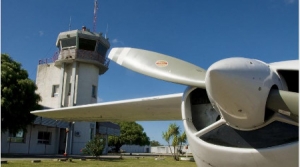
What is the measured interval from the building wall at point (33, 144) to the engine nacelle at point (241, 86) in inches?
1140

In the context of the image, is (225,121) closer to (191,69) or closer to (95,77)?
(191,69)

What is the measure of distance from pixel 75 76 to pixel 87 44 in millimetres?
4080

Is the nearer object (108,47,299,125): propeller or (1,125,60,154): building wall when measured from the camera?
(108,47,299,125): propeller

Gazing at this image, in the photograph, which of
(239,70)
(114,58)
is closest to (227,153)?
(239,70)

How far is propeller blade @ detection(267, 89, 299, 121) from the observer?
4406 mm

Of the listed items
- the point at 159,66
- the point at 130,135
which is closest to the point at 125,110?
the point at 159,66

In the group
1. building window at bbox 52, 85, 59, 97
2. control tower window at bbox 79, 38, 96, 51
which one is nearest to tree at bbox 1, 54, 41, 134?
building window at bbox 52, 85, 59, 97

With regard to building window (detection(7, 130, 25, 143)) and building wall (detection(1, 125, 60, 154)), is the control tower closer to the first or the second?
building wall (detection(1, 125, 60, 154))

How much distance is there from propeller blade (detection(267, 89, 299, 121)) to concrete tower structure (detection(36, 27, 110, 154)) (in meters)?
31.2

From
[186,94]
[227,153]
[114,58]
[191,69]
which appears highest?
[114,58]

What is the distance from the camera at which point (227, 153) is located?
202 inches

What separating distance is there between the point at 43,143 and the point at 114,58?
96.8ft

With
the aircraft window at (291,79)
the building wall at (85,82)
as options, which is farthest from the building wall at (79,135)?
the aircraft window at (291,79)

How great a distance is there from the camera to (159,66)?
21.0 feet
